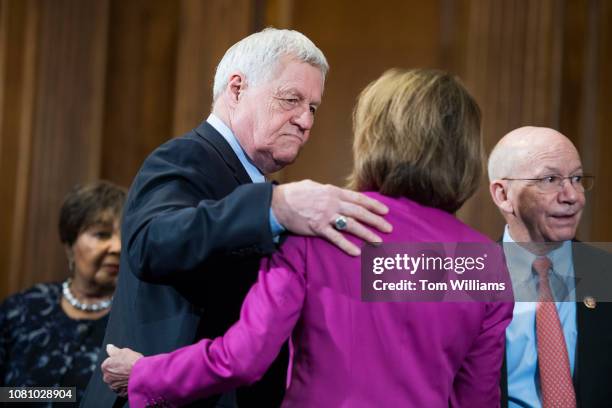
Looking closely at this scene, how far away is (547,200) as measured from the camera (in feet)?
8.73

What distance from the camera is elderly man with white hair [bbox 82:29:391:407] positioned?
1.74m

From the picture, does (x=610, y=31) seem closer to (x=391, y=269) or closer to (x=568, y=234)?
(x=568, y=234)

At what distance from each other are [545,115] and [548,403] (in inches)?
86.5

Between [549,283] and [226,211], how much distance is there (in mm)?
1216

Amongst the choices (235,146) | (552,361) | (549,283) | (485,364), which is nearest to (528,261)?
(549,283)

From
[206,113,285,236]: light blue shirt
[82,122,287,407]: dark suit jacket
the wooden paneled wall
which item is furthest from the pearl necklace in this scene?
[206,113,285,236]: light blue shirt

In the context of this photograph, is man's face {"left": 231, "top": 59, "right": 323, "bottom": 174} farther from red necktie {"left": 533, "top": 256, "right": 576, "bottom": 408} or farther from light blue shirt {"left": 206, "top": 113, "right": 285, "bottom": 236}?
red necktie {"left": 533, "top": 256, "right": 576, "bottom": 408}

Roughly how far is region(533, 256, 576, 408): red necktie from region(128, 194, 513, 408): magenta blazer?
2.27 feet

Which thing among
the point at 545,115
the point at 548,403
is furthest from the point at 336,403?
the point at 545,115

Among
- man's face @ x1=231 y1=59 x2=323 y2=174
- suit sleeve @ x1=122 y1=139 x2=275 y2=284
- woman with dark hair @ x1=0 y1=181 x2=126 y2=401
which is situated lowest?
woman with dark hair @ x1=0 y1=181 x2=126 y2=401

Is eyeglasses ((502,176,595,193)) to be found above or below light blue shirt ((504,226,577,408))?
above

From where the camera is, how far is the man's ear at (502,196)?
274cm

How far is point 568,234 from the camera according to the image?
2.65 meters

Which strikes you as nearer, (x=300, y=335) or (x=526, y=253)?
(x=300, y=335)
